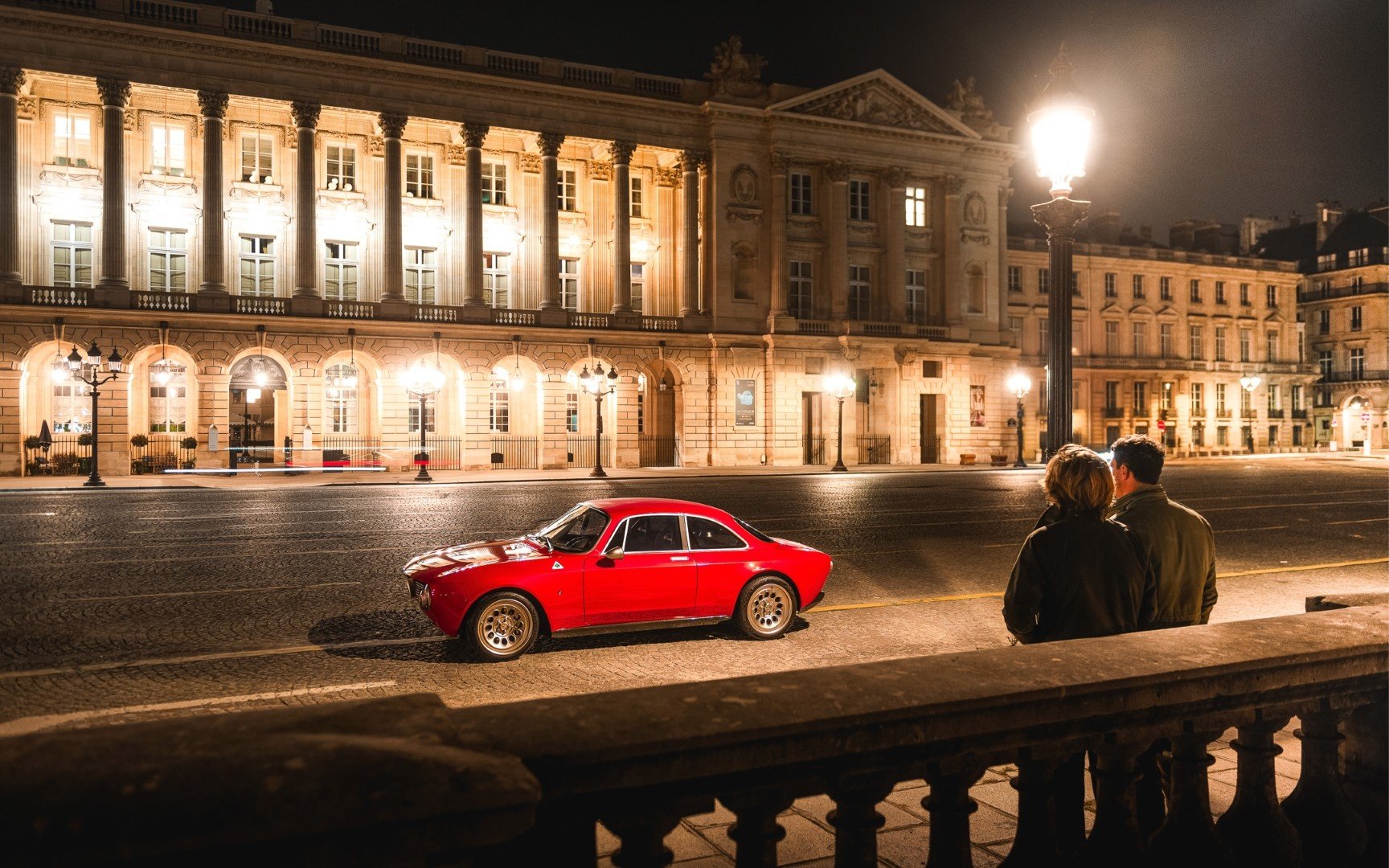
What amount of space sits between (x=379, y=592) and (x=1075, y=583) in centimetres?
972

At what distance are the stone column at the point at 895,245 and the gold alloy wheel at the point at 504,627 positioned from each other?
4514cm

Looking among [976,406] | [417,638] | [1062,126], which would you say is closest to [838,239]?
[976,406]

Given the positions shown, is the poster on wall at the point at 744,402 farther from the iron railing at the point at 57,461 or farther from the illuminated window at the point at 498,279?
the iron railing at the point at 57,461

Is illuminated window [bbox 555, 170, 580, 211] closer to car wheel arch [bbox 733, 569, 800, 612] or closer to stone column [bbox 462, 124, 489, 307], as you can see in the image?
stone column [bbox 462, 124, 489, 307]

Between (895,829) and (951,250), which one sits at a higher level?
(951,250)

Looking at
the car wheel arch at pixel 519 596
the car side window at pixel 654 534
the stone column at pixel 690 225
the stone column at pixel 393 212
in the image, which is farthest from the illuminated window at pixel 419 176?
the car wheel arch at pixel 519 596

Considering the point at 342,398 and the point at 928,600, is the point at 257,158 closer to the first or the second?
the point at 342,398

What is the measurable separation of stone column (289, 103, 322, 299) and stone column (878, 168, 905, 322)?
28.8 metres

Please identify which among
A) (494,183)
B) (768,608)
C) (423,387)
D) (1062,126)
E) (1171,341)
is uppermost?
(494,183)

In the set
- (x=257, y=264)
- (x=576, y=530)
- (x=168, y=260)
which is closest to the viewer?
(x=576, y=530)

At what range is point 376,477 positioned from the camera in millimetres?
38438

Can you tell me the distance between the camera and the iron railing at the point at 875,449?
51.4 metres

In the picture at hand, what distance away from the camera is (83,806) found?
5.70 ft

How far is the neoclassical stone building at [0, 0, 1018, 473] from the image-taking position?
3928cm
